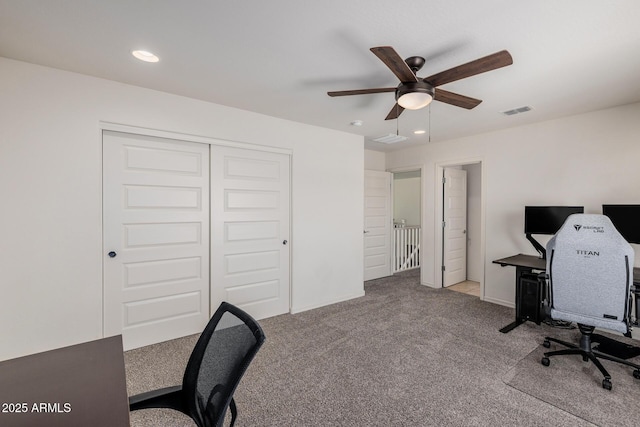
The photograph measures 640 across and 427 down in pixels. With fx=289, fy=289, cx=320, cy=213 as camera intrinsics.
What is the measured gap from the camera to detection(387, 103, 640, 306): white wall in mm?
3129

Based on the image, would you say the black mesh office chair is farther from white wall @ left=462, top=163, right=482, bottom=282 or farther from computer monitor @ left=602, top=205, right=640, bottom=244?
white wall @ left=462, top=163, right=482, bottom=282

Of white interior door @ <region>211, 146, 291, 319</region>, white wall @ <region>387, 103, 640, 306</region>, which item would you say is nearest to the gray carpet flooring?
white interior door @ <region>211, 146, 291, 319</region>

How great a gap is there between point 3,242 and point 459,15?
359 cm

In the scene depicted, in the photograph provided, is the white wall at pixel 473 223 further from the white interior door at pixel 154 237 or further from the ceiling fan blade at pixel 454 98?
the white interior door at pixel 154 237

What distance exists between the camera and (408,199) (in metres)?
7.96

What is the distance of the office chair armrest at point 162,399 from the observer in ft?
3.82

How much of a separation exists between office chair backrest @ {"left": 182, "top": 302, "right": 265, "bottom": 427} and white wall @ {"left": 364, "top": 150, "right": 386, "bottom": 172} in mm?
4742

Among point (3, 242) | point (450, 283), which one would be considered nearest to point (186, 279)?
point (3, 242)

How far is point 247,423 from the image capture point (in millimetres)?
1844

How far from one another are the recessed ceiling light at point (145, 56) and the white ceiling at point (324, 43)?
6 centimetres

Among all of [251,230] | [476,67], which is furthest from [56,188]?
[476,67]

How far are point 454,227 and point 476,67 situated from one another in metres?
3.85

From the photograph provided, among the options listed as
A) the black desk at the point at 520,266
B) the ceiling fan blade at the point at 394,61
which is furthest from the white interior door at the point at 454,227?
the ceiling fan blade at the point at 394,61

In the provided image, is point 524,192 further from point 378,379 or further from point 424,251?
point 378,379
